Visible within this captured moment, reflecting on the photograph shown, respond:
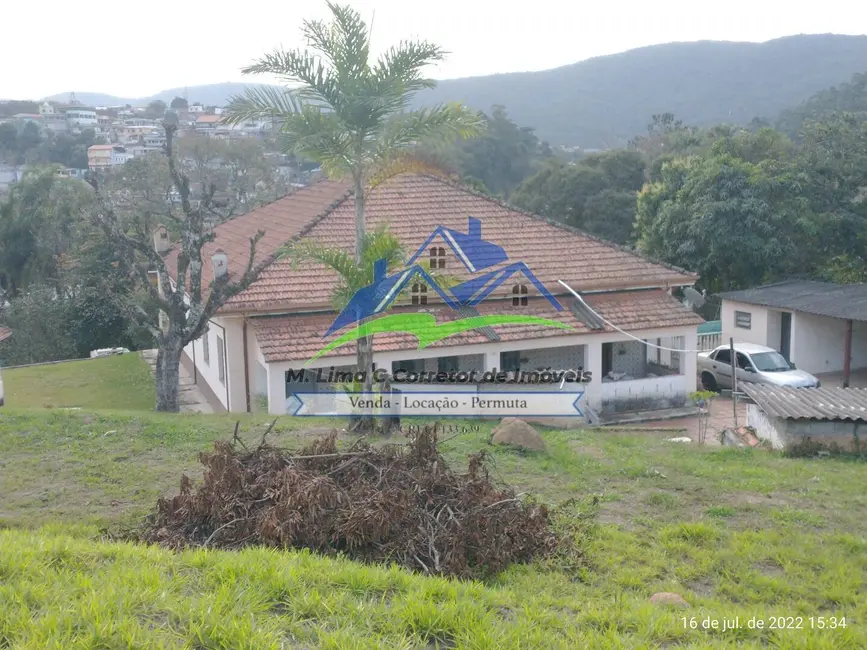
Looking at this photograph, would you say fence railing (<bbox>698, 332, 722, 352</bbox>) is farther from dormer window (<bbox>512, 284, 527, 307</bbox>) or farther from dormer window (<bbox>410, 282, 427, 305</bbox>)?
dormer window (<bbox>410, 282, 427, 305</bbox>)

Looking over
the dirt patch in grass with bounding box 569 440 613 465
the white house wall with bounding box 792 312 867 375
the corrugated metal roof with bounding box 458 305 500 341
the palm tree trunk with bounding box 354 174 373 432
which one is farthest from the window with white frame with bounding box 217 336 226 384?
the white house wall with bounding box 792 312 867 375

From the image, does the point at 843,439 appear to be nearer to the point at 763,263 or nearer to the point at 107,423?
the point at 107,423

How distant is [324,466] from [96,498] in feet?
9.06

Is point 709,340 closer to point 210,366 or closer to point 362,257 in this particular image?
point 210,366

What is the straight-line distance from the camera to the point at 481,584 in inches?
228

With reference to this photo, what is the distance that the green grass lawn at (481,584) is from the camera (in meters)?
4.65

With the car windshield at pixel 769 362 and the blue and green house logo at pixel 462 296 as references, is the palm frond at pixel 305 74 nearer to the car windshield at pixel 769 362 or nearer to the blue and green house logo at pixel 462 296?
the blue and green house logo at pixel 462 296

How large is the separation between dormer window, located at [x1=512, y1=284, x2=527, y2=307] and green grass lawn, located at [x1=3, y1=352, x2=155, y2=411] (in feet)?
28.5

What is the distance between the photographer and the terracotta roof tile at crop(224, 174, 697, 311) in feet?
57.1

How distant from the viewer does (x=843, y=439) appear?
12469 millimetres

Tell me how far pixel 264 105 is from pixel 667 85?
415 feet

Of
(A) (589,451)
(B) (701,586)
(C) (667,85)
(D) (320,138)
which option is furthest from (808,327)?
(C) (667,85)

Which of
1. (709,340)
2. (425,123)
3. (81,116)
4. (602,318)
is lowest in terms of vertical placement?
(709,340)

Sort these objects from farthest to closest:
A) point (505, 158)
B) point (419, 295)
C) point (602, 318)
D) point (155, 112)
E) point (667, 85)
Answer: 1. point (155, 112)
2. point (667, 85)
3. point (505, 158)
4. point (602, 318)
5. point (419, 295)
